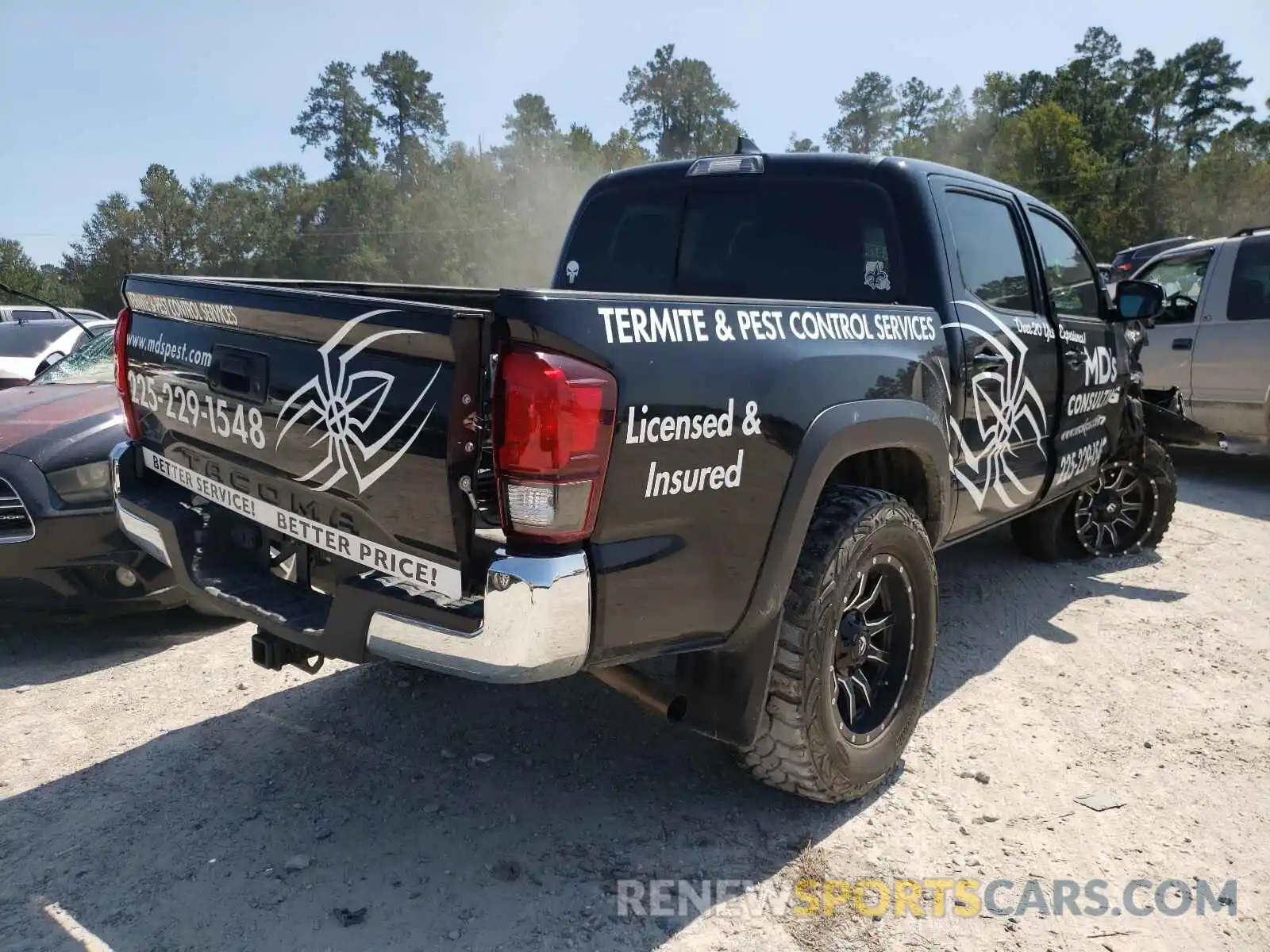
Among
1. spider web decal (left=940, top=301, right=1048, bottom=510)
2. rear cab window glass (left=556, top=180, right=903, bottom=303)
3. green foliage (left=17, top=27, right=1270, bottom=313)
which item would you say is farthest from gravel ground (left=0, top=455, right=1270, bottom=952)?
green foliage (left=17, top=27, right=1270, bottom=313)

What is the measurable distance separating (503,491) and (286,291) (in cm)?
85

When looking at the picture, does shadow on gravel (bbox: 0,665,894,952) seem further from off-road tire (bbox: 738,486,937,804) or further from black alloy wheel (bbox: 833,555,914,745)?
black alloy wheel (bbox: 833,555,914,745)

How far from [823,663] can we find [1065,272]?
285 cm

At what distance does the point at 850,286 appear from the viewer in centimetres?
345

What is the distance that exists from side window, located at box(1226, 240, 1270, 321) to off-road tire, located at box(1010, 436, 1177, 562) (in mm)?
2555

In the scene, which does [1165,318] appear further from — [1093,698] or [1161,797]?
[1161,797]

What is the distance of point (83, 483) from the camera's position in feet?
13.4

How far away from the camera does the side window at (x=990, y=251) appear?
3.55 m

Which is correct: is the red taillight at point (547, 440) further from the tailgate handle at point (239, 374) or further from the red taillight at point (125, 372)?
the red taillight at point (125, 372)

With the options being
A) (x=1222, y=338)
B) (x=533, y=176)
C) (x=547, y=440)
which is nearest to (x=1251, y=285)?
(x=1222, y=338)

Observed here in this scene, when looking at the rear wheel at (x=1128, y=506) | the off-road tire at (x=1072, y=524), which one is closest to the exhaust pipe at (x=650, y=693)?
the off-road tire at (x=1072, y=524)

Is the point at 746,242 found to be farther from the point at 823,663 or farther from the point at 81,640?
the point at 81,640

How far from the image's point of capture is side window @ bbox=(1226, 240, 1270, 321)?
7.09 meters

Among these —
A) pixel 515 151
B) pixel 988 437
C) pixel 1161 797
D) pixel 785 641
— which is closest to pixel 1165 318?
pixel 988 437
